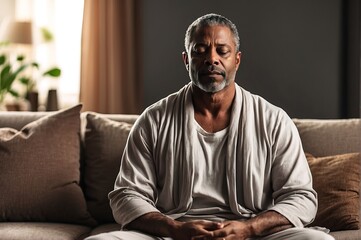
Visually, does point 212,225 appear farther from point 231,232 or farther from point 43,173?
point 43,173

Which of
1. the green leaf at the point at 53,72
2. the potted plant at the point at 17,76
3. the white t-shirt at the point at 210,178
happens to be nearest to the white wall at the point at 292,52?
the green leaf at the point at 53,72

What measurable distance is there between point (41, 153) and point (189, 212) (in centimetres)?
80

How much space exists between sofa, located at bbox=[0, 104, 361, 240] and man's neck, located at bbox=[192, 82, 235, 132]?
458mm

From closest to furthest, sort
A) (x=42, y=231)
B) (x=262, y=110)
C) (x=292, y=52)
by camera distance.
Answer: (x=262, y=110)
(x=42, y=231)
(x=292, y=52)

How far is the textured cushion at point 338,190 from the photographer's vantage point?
267 cm

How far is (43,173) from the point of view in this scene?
2.93 m

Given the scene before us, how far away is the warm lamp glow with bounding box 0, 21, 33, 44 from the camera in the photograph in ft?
14.3

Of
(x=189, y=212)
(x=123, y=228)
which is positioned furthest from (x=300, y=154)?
(x=123, y=228)

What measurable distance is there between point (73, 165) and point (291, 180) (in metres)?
1.00

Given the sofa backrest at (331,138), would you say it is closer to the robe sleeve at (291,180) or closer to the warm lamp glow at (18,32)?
the robe sleeve at (291,180)

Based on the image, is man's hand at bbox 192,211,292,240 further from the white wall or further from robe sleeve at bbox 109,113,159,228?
the white wall

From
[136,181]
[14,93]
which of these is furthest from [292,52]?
[136,181]

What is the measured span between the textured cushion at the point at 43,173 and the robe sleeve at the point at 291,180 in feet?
2.89

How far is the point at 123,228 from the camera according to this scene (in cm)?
240
